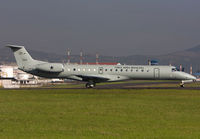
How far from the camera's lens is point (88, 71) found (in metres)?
44.6

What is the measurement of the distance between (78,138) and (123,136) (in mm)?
1509

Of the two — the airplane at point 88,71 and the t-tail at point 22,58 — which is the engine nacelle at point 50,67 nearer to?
the airplane at point 88,71

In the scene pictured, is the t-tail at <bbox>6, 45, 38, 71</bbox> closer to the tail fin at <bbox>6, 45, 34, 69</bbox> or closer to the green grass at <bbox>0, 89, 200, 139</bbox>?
the tail fin at <bbox>6, 45, 34, 69</bbox>

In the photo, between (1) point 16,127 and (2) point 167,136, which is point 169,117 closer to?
(2) point 167,136

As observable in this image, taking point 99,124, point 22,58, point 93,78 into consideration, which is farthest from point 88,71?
point 99,124

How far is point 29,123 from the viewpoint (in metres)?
14.1

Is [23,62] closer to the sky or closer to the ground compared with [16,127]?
closer to the sky

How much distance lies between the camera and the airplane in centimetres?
4394

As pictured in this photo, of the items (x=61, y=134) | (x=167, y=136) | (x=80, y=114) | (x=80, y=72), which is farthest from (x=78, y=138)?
(x=80, y=72)

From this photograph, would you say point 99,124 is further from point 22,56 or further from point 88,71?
point 22,56

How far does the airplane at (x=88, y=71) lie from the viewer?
1730 inches

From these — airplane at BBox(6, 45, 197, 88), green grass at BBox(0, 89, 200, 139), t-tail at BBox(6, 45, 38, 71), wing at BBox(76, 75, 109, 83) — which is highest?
t-tail at BBox(6, 45, 38, 71)

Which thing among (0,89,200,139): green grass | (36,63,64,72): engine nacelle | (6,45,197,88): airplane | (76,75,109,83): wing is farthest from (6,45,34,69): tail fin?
(0,89,200,139): green grass

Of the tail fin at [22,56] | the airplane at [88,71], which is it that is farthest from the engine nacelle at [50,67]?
the tail fin at [22,56]
